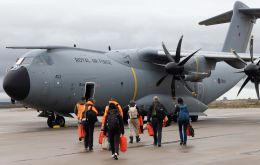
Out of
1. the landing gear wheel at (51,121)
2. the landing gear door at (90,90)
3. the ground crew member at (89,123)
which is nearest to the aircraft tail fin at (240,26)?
the landing gear door at (90,90)

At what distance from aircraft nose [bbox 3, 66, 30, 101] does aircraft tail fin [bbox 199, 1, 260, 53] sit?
15.2 metres

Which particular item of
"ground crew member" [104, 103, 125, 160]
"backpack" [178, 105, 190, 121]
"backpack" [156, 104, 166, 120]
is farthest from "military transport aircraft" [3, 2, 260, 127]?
"ground crew member" [104, 103, 125, 160]

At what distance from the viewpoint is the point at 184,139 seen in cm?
1320

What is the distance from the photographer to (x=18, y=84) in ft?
Result: 60.2

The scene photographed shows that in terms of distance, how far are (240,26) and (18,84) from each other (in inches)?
644

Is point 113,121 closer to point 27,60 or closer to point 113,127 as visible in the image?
point 113,127

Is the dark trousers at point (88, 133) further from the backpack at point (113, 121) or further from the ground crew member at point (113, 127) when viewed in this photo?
the backpack at point (113, 121)

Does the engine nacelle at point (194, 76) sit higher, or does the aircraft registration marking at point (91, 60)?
the aircraft registration marking at point (91, 60)

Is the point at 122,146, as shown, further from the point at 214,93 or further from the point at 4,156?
the point at 214,93

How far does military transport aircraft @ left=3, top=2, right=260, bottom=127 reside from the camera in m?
19.0

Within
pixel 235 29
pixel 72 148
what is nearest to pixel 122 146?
pixel 72 148

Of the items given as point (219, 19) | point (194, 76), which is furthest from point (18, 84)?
point (219, 19)

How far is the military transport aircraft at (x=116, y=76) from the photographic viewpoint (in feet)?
62.3

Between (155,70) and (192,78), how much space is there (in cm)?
267
